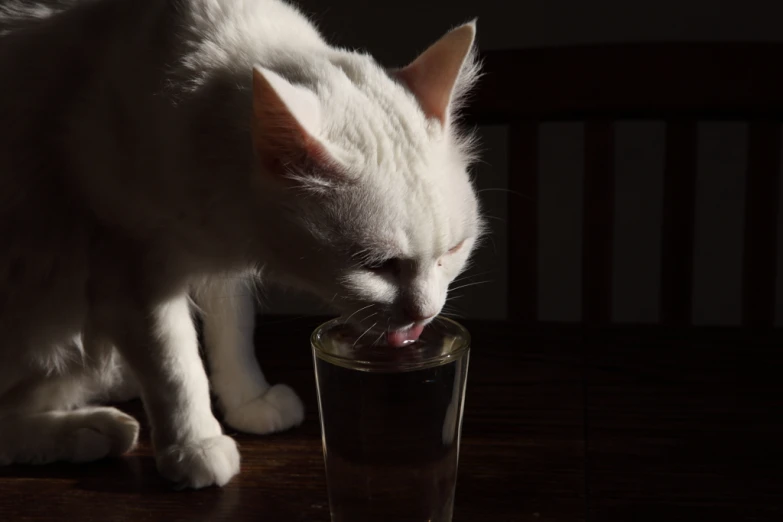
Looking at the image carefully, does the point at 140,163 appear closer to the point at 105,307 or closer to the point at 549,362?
the point at 105,307

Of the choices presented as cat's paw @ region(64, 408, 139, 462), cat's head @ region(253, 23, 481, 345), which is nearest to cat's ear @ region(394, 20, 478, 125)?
cat's head @ region(253, 23, 481, 345)

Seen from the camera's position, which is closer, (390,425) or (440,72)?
(390,425)

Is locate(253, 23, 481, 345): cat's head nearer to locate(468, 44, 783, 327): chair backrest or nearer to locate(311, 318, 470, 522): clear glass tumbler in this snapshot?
locate(311, 318, 470, 522): clear glass tumbler

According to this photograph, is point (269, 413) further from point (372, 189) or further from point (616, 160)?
point (616, 160)

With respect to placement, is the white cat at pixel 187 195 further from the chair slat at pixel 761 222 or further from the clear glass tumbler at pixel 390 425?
the chair slat at pixel 761 222

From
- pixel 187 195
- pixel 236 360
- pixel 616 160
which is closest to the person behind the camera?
pixel 187 195

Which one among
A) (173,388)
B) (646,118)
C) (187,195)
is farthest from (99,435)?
(646,118)
